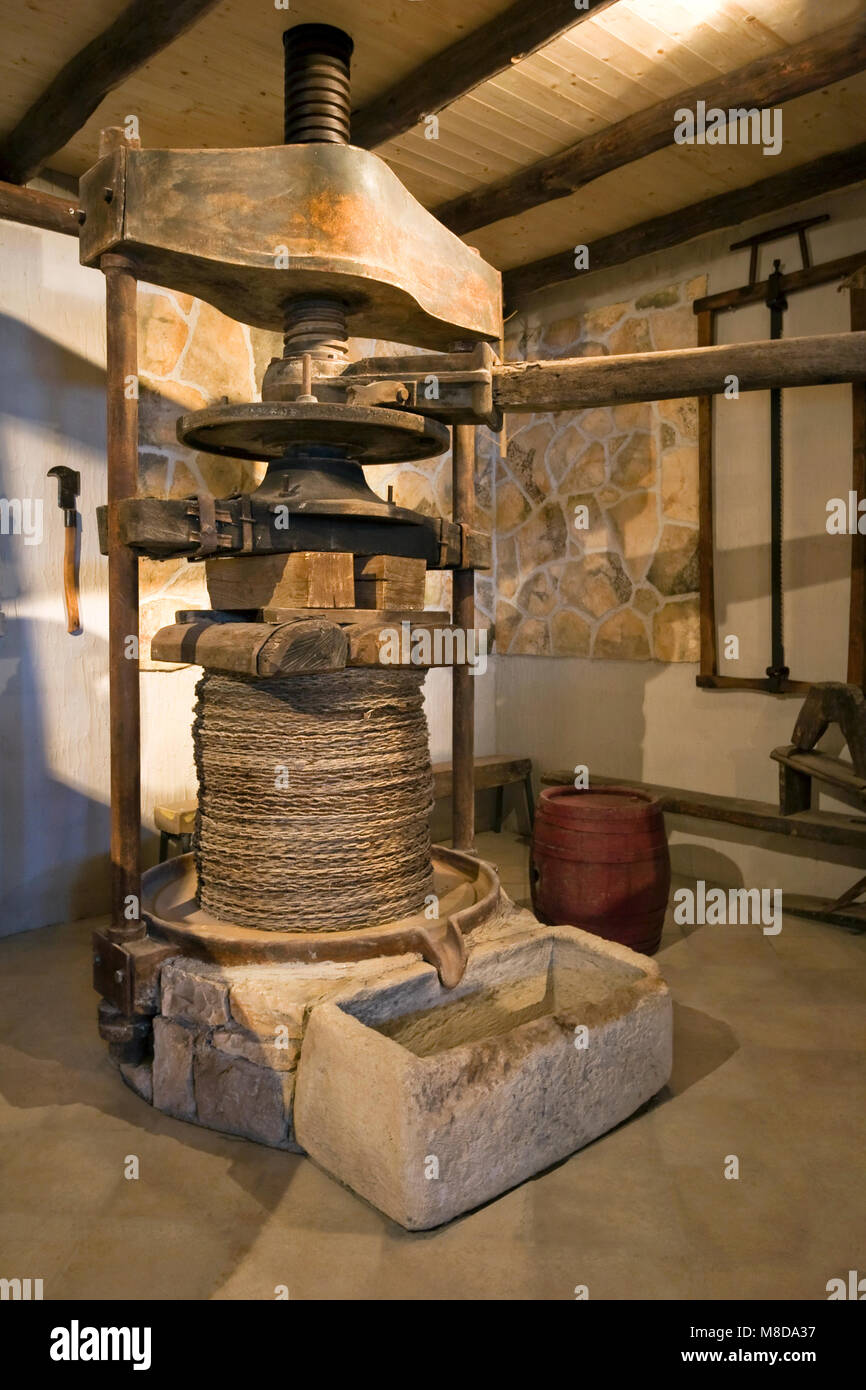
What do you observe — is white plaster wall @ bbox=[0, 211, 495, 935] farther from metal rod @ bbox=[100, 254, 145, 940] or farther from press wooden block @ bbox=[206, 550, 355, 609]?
press wooden block @ bbox=[206, 550, 355, 609]

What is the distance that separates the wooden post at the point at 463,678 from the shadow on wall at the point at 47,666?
1.78 meters

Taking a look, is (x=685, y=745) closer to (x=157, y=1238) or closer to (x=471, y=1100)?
(x=471, y=1100)

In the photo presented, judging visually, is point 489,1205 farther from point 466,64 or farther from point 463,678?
point 466,64

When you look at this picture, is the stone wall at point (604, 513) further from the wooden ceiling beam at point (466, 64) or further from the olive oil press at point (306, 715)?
the olive oil press at point (306, 715)

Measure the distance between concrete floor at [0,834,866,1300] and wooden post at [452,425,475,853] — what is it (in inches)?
48.6

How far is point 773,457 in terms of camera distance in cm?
474

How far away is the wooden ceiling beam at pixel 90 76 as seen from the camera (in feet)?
10.2

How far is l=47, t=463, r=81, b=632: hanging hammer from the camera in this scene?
4.26 meters

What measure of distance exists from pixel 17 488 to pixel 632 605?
3296 mm

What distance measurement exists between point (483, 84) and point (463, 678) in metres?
2.33

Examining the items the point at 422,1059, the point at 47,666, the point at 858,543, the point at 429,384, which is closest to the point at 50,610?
the point at 47,666

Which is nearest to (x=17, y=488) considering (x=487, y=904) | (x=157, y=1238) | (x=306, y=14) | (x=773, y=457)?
(x=306, y=14)

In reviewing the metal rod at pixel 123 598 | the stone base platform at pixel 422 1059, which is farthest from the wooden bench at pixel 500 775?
the metal rod at pixel 123 598

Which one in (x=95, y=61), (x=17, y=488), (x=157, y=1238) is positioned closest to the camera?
(x=157, y=1238)
